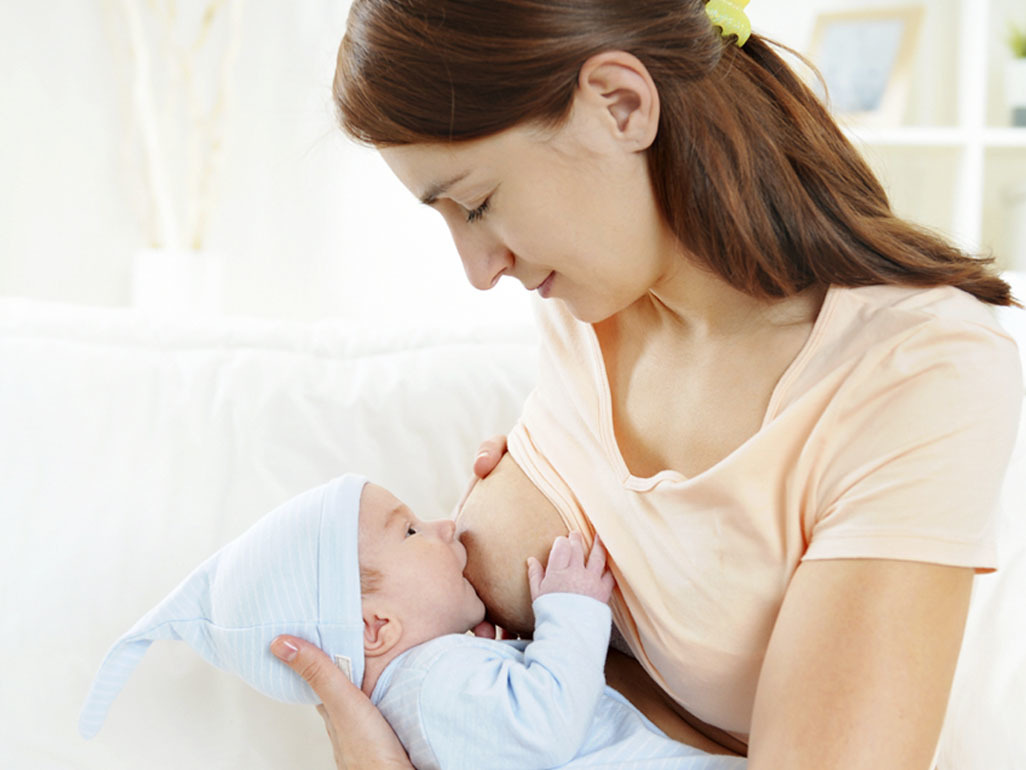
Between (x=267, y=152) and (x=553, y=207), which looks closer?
(x=553, y=207)

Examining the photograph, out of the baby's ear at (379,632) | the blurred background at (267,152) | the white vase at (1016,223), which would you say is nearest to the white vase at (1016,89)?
the blurred background at (267,152)

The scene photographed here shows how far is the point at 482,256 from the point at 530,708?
1.46ft

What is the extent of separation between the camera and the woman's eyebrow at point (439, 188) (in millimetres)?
989

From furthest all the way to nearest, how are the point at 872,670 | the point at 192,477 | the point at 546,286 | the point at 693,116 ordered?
the point at 192,477 < the point at 546,286 < the point at 693,116 < the point at 872,670

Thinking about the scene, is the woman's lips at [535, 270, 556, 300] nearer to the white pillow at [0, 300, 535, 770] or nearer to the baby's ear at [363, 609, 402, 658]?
the baby's ear at [363, 609, 402, 658]

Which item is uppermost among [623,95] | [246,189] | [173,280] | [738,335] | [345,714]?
[623,95]

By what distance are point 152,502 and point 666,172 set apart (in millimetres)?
882

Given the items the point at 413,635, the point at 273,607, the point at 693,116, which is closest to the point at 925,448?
the point at 693,116

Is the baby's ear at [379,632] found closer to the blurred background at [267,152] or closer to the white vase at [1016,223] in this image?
the blurred background at [267,152]

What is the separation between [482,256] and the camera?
1.06 metres

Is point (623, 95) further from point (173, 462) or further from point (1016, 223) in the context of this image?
point (1016, 223)

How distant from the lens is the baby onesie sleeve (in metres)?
1.08

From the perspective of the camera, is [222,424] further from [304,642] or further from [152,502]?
[304,642]

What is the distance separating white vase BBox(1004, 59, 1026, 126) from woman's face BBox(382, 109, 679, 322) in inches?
96.4
